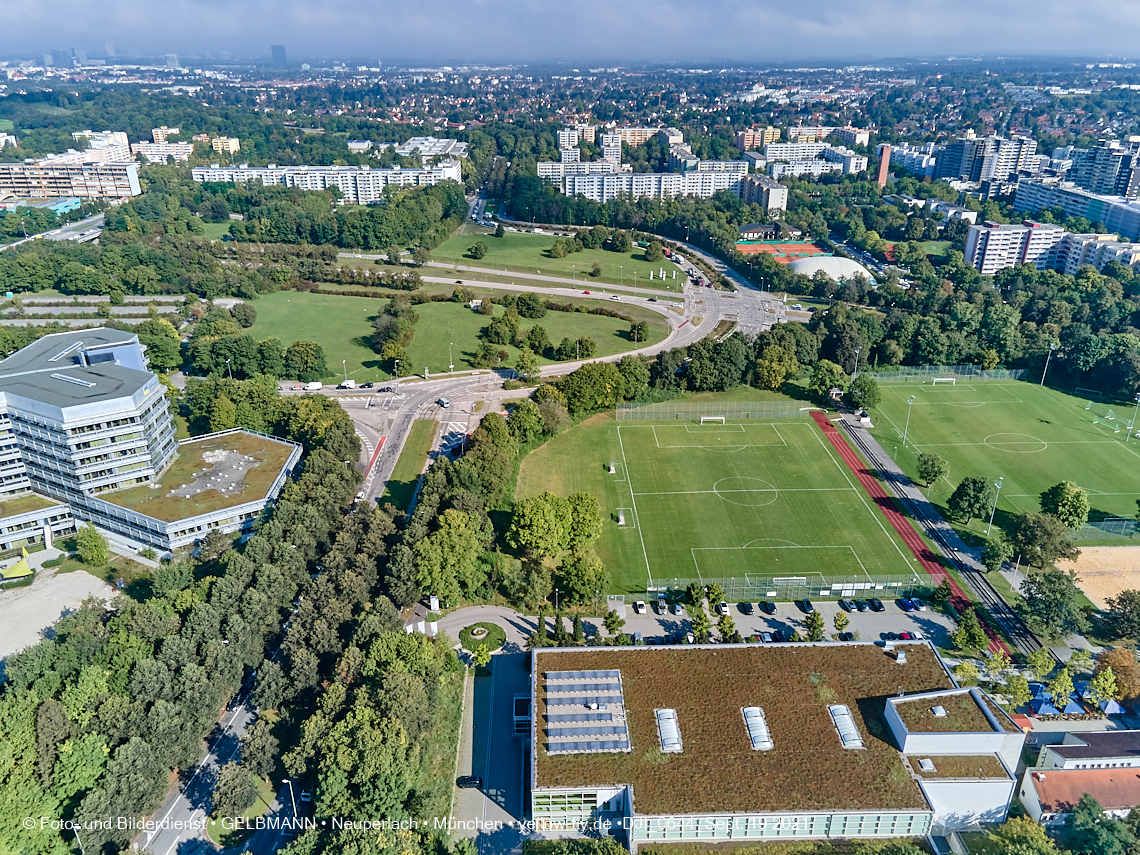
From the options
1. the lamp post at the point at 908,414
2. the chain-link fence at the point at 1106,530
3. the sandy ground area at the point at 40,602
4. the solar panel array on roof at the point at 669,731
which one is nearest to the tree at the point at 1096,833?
the solar panel array on roof at the point at 669,731

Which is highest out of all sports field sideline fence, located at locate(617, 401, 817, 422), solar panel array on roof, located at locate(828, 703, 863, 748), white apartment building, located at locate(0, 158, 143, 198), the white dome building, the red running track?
white apartment building, located at locate(0, 158, 143, 198)

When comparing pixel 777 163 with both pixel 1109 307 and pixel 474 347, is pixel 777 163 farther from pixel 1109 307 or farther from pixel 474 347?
pixel 474 347

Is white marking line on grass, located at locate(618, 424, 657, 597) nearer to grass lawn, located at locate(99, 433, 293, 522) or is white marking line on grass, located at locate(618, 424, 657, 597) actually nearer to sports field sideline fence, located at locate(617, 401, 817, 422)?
sports field sideline fence, located at locate(617, 401, 817, 422)

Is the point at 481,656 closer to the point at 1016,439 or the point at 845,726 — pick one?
the point at 845,726

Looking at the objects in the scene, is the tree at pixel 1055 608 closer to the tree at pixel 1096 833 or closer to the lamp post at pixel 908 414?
the tree at pixel 1096 833

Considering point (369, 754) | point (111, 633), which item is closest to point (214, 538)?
point (111, 633)

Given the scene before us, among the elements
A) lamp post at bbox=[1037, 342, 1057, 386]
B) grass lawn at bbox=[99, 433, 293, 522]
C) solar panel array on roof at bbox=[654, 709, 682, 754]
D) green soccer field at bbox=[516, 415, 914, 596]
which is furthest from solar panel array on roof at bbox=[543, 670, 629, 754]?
lamp post at bbox=[1037, 342, 1057, 386]
